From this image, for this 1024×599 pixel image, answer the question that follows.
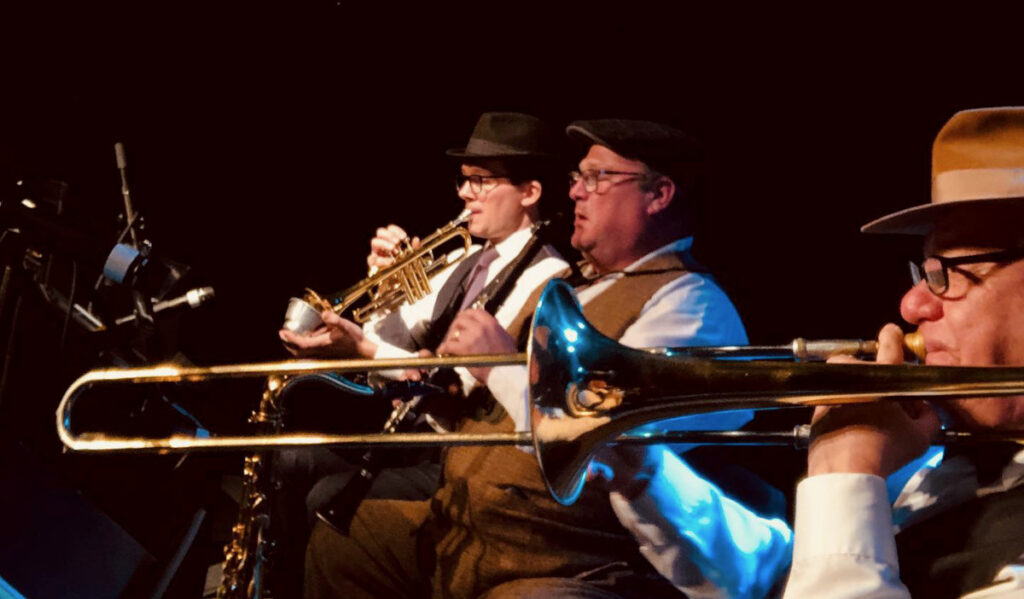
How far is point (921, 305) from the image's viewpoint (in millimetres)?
1306

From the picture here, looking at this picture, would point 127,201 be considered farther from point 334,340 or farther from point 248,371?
point 248,371

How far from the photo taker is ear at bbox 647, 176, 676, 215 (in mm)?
2527

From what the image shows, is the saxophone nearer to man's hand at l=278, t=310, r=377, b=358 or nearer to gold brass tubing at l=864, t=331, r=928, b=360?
man's hand at l=278, t=310, r=377, b=358

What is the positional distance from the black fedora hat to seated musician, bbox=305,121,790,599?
673mm

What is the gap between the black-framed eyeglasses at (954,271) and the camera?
1264 millimetres

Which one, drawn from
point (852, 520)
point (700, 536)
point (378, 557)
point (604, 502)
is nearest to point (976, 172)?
point (852, 520)

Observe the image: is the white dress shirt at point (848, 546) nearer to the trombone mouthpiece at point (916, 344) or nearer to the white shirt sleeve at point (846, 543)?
the white shirt sleeve at point (846, 543)

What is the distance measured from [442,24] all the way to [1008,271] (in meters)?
3.46

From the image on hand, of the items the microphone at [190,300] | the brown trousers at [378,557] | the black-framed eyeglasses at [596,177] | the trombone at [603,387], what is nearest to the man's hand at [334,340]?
the microphone at [190,300]

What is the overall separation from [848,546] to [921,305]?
44 cm

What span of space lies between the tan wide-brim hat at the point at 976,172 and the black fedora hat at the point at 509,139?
2082 millimetres

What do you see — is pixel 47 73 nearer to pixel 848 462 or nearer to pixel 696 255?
pixel 696 255

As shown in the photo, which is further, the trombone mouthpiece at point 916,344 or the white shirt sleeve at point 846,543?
the trombone mouthpiece at point 916,344

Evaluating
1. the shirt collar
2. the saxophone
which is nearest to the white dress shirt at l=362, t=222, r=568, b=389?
the shirt collar
